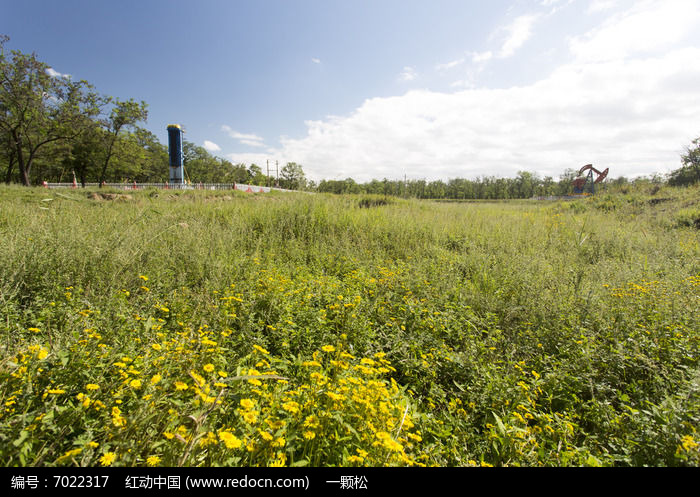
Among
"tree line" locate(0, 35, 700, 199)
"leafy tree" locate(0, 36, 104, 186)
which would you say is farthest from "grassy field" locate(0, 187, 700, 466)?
"leafy tree" locate(0, 36, 104, 186)

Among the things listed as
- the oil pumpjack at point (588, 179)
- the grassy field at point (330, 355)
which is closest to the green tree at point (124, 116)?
the grassy field at point (330, 355)

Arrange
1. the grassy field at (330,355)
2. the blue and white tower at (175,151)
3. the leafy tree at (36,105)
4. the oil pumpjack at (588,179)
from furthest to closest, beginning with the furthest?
the oil pumpjack at (588,179) → the blue and white tower at (175,151) → the leafy tree at (36,105) → the grassy field at (330,355)

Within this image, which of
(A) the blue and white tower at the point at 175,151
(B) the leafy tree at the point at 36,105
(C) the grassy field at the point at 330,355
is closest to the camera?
(C) the grassy field at the point at 330,355

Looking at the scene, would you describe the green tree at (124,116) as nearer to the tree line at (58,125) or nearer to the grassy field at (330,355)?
the tree line at (58,125)

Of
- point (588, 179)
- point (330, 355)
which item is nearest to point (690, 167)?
point (588, 179)

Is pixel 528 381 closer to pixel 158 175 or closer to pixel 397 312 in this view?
pixel 397 312

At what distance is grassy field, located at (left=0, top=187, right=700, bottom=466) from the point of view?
139 centimetres

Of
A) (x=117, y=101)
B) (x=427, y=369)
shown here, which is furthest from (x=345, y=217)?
(x=117, y=101)

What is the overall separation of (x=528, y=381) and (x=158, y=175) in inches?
2494
